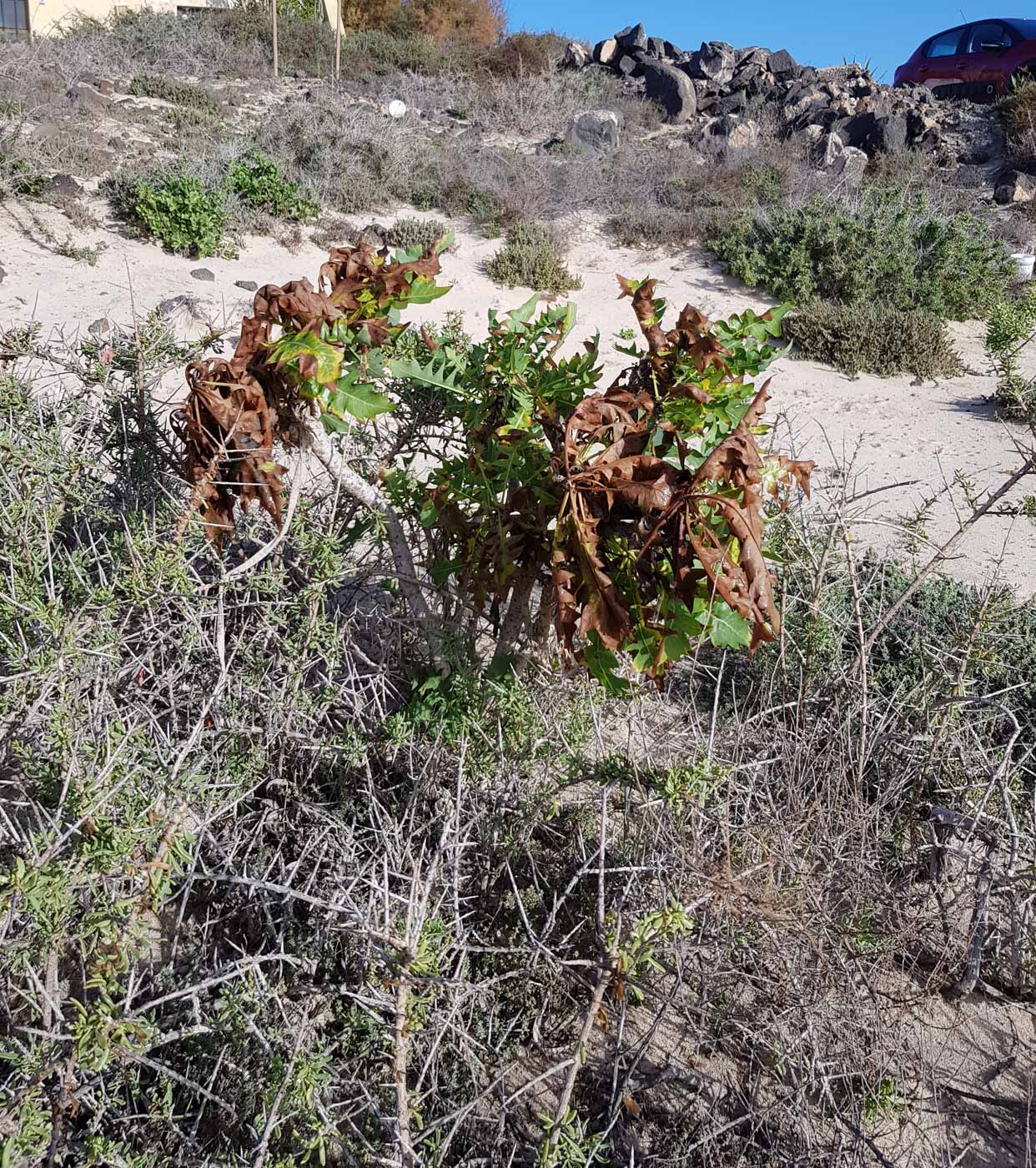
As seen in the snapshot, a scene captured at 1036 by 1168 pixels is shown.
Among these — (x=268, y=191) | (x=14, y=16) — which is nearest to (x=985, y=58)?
(x=268, y=191)

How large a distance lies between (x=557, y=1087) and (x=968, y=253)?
987 cm

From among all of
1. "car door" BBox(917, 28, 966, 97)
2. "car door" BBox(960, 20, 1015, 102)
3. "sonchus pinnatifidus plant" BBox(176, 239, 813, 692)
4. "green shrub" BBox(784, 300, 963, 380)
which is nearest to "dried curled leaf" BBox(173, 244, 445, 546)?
"sonchus pinnatifidus plant" BBox(176, 239, 813, 692)

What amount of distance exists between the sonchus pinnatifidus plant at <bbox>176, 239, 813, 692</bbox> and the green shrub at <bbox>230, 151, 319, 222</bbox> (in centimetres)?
811

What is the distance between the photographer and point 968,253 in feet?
30.0

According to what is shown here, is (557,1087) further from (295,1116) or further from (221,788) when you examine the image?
(221,788)

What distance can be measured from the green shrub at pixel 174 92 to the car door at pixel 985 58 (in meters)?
13.7

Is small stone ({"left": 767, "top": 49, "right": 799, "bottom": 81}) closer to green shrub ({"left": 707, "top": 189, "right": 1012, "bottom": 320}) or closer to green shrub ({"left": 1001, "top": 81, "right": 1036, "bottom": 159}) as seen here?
green shrub ({"left": 1001, "top": 81, "right": 1036, "bottom": 159})

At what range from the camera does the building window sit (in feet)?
50.9

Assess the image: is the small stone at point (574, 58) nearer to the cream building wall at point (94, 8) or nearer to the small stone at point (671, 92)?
the small stone at point (671, 92)

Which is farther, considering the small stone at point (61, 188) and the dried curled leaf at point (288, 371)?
the small stone at point (61, 188)

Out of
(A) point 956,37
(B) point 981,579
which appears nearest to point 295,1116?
(B) point 981,579

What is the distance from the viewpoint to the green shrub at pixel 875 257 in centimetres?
873

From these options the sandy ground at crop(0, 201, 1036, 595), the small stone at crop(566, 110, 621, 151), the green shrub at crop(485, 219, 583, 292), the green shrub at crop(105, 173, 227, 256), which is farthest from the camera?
the small stone at crop(566, 110, 621, 151)

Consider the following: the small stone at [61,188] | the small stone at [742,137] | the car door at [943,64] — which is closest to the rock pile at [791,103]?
the small stone at [742,137]
